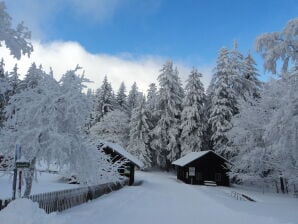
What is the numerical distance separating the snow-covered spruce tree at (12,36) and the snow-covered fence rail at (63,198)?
18.1ft

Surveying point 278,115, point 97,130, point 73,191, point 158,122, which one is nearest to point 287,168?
point 278,115

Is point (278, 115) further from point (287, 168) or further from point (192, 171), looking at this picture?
point (192, 171)

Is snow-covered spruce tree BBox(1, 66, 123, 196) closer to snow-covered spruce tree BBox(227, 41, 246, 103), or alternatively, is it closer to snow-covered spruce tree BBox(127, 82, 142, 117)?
snow-covered spruce tree BBox(227, 41, 246, 103)

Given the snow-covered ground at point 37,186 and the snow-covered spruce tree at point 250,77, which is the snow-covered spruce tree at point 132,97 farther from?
the snow-covered ground at point 37,186

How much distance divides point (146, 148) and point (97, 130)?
10620 millimetres

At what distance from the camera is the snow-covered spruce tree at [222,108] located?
3929 cm

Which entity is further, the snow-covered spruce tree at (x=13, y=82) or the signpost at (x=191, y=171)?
the signpost at (x=191, y=171)

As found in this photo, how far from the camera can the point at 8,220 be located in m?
7.91

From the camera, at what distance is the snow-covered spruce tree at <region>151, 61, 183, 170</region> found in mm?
46438

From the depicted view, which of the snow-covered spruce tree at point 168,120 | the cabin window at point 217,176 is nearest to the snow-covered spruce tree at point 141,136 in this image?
the snow-covered spruce tree at point 168,120

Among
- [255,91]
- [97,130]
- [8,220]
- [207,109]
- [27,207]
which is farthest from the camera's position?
[97,130]

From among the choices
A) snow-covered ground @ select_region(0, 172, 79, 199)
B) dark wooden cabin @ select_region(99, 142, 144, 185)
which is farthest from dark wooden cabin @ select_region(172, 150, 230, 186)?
snow-covered ground @ select_region(0, 172, 79, 199)

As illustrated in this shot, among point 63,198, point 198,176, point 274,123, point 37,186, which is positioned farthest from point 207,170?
point 63,198

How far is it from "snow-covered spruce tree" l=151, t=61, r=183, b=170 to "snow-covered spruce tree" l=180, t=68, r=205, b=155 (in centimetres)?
173
